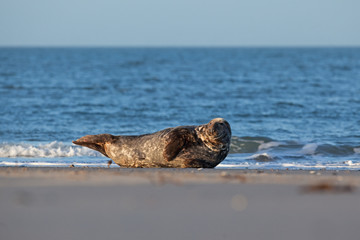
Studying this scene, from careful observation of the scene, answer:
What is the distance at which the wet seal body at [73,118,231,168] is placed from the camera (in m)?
7.70

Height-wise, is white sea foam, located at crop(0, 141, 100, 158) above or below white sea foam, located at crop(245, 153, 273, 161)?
above

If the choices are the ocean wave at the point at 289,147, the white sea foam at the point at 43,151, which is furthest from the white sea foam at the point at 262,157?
the white sea foam at the point at 43,151

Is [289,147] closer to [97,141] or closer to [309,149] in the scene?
[309,149]

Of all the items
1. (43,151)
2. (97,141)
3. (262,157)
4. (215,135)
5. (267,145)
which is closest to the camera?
(215,135)

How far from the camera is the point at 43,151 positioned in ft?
34.0

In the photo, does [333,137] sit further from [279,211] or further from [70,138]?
[279,211]

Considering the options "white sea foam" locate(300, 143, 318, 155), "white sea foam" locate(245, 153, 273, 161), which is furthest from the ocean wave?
"white sea foam" locate(245, 153, 273, 161)

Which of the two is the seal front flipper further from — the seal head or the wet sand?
the wet sand

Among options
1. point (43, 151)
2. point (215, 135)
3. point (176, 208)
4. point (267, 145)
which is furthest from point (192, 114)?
point (176, 208)

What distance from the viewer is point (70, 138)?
12.3 metres

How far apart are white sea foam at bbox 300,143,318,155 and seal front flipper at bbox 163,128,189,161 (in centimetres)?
360

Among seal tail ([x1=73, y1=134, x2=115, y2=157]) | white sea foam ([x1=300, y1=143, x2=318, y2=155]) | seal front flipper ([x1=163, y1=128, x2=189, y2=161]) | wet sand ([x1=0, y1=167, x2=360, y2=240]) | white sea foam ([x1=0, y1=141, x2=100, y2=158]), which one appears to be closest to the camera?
wet sand ([x1=0, y1=167, x2=360, y2=240])

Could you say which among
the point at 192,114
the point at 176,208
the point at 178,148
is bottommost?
the point at 192,114

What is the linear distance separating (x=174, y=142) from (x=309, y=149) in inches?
162
